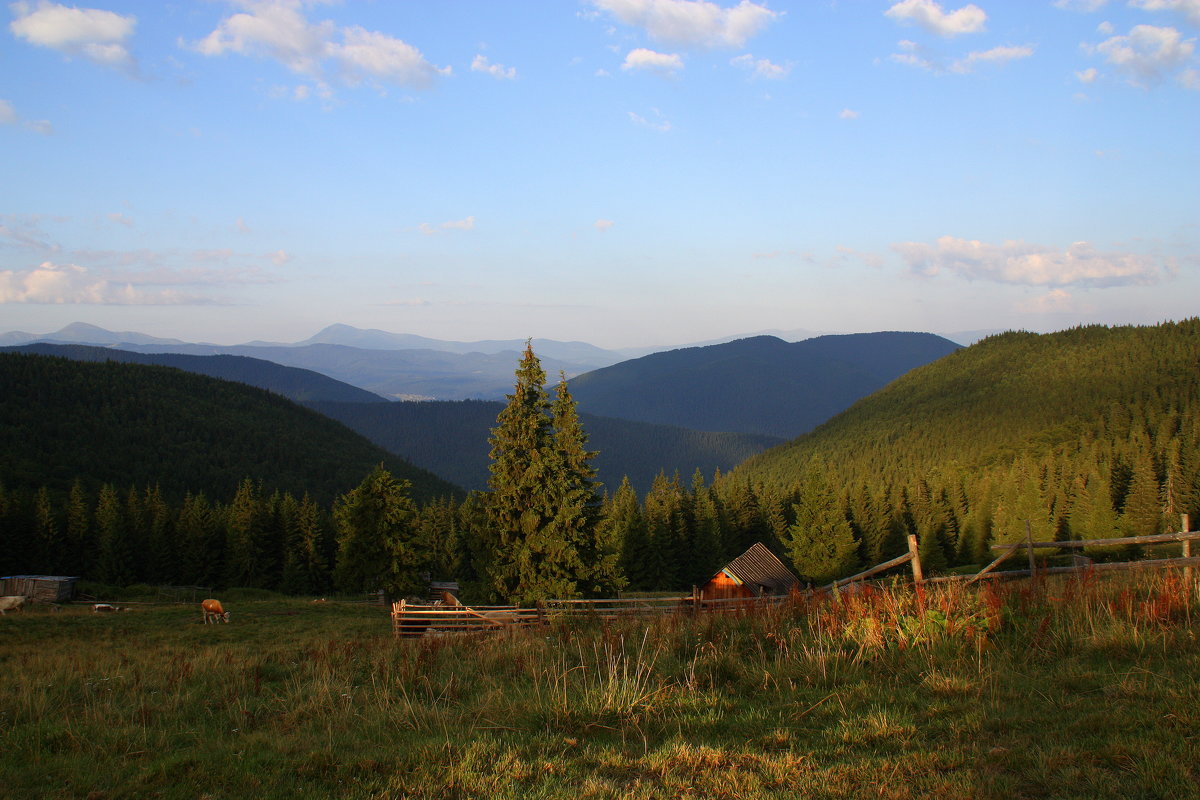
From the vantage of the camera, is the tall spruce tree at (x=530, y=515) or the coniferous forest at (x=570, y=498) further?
the coniferous forest at (x=570, y=498)

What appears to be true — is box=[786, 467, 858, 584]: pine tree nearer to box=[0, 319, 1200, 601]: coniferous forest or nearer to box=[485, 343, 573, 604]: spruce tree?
box=[0, 319, 1200, 601]: coniferous forest

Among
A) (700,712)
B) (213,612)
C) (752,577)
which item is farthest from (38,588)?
(700,712)

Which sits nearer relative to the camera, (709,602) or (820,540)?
(709,602)

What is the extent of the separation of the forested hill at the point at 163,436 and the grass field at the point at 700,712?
3766 inches

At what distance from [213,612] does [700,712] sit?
29.6m

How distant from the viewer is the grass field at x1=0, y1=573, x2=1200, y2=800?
A: 4242mm

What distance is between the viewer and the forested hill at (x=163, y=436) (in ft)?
346

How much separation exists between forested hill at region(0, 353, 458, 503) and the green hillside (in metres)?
68.1

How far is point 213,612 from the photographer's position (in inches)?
1141

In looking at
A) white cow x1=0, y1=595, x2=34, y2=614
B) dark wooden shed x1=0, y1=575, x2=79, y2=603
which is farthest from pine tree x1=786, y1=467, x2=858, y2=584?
dark wooden shed x1=0, y1=575, x2=79, y2=603

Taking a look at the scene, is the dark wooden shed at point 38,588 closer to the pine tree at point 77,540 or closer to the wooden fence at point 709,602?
the pine tree at point 77,540

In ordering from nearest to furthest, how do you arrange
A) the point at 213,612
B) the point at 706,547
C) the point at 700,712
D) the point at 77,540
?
the point at 700,712, the point at 213,612, the point at 77,540, the point at 706,547

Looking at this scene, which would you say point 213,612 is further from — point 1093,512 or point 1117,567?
point 1093,512

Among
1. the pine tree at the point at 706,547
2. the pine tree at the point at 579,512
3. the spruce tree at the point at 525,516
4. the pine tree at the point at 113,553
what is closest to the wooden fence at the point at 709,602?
the spruce tree at the point at 525,516
